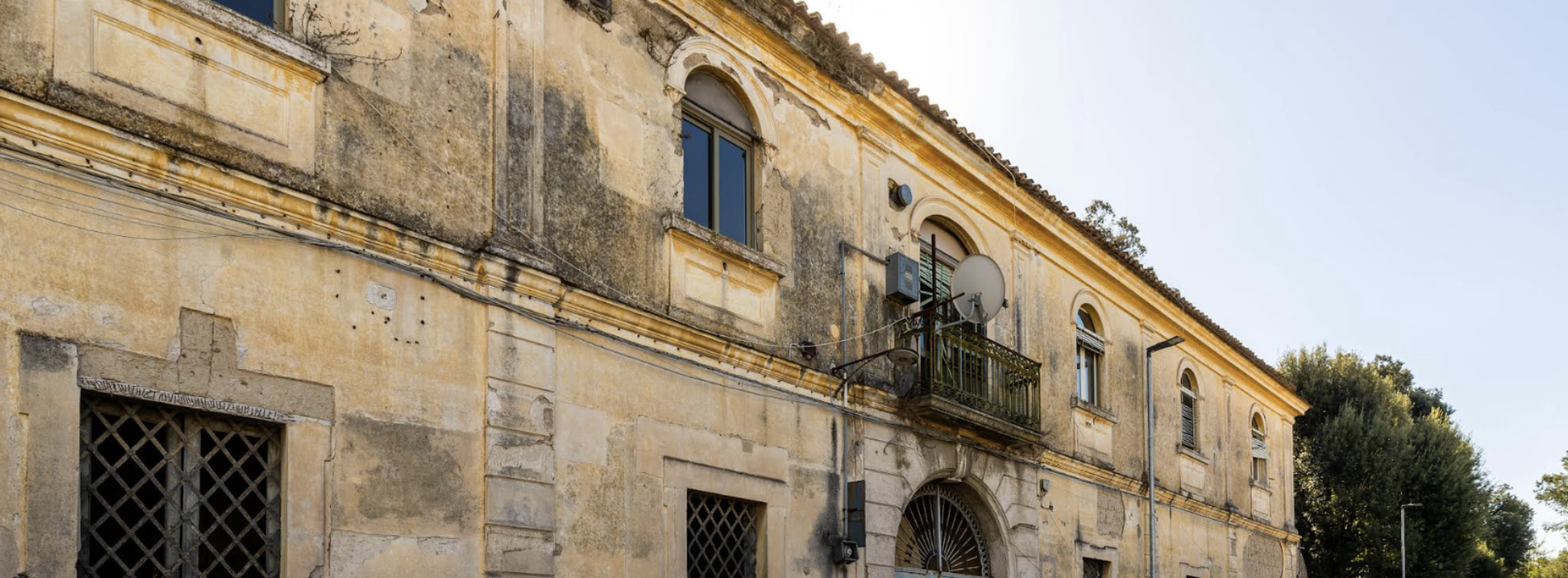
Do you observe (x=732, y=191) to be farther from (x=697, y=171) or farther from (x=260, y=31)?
(x=260, y=31)

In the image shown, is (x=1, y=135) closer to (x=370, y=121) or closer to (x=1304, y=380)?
(x=370, y=121)

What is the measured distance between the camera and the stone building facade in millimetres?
6590

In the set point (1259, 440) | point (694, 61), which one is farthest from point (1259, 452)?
point (694, 61)

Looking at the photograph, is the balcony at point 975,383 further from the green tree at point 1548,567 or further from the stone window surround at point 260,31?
the green tree at point 1548,567

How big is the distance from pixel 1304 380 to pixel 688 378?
31.1m

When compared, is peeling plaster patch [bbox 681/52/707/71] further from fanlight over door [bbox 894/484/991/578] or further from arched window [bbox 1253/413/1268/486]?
arched window [bbox 1253/413/1268/486]

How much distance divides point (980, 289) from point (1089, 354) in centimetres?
474

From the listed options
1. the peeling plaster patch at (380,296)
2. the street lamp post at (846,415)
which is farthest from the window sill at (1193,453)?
the peeling plaster patch at (380,296)

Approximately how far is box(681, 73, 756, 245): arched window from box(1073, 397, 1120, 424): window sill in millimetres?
6830

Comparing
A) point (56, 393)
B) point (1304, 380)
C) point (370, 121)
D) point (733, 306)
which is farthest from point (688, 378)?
point (1304, 380)

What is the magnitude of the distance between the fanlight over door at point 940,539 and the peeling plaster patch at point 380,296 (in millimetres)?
6333

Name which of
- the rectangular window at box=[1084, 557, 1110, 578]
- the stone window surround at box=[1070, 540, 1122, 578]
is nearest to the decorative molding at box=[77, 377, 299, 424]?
the stone window surround at box=[1070, 540, 1122, 578]

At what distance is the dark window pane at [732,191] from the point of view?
11.3 metres

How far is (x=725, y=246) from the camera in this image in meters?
10.8
